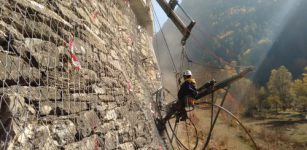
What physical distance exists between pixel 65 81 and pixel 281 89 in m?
41.9

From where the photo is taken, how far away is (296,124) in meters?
26.9

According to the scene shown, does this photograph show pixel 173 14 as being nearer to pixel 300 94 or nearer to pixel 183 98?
pixel 183 98

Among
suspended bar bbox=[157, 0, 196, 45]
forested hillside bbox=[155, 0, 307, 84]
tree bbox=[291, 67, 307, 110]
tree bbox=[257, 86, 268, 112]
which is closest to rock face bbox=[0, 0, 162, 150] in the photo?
suspended bar bbox=[157, 0, 196, 45]

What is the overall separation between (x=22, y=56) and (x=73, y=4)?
5.43 feet

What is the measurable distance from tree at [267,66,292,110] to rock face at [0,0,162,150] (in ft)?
119

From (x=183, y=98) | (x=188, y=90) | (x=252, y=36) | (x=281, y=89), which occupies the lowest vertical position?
(x=183, y=98)

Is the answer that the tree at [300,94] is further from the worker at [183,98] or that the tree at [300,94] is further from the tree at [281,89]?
the worker at [183,98]

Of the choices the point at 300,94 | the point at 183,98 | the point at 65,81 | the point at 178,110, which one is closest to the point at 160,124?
the point at 178,110

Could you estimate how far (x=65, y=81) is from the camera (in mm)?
3371

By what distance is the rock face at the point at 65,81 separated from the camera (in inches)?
102

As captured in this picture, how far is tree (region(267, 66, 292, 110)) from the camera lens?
3940cm

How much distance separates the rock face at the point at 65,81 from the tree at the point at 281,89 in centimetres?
3634

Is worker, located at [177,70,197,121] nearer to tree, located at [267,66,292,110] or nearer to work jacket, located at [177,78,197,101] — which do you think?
work jacket, located at [177,78,197,101]

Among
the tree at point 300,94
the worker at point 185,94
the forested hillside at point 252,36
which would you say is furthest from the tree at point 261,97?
the worker at point 185,94
